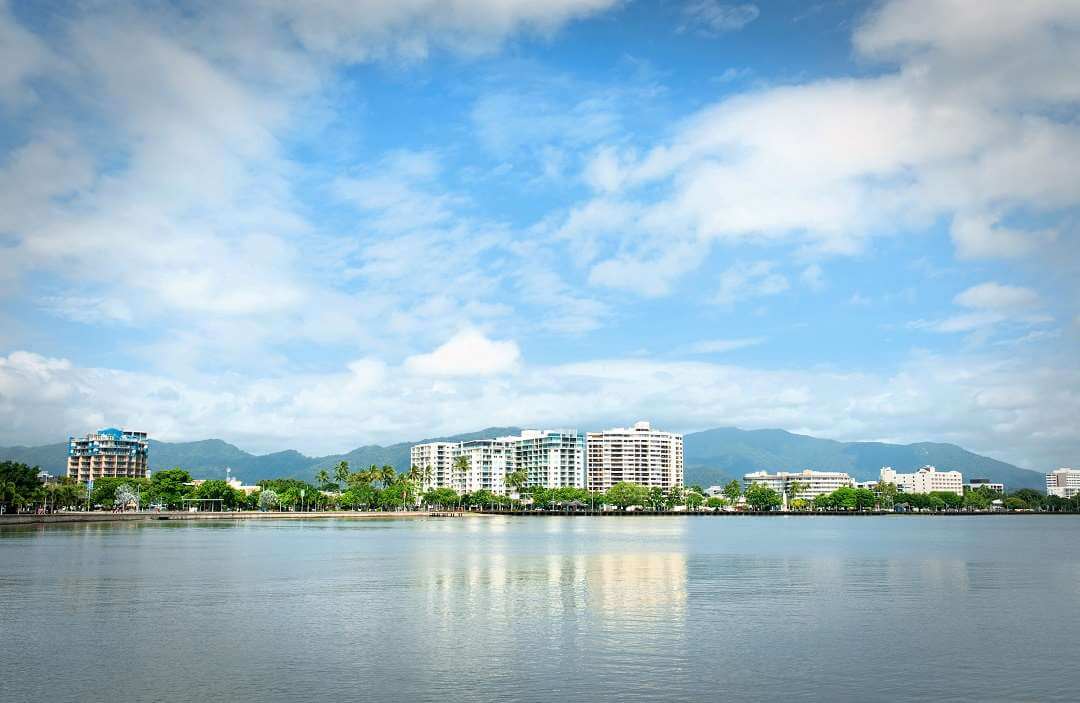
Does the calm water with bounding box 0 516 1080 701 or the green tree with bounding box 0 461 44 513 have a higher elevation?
the green tree with bounding box 0 461 44 513

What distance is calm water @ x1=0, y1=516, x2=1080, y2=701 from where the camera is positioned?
2550cm

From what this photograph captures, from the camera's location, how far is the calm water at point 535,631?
25500 millimetres

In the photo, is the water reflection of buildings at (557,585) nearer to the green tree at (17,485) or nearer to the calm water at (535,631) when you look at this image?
the calm water at (535,631)

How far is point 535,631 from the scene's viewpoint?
111 ft

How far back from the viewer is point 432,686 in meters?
25.2

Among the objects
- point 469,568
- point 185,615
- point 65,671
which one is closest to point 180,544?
point 469,568

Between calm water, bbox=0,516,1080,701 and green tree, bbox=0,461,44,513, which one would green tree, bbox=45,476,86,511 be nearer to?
green tree, bbox=0,461,44,513

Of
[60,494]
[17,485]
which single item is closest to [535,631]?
[17,485]

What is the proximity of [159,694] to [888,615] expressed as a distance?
29.0 m

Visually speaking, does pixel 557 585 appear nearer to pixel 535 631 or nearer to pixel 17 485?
pixel 535 631

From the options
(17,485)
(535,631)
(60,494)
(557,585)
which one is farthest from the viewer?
(60,494)

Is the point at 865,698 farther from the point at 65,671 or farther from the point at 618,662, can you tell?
the point at 65,671

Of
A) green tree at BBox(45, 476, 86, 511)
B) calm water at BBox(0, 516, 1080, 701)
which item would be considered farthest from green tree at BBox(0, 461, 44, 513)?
calm water at BBox(0, 516, 1080, 701)

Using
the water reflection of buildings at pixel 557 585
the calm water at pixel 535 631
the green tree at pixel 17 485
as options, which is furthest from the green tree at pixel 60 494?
the water reflection of buildings at pixel 557 585
